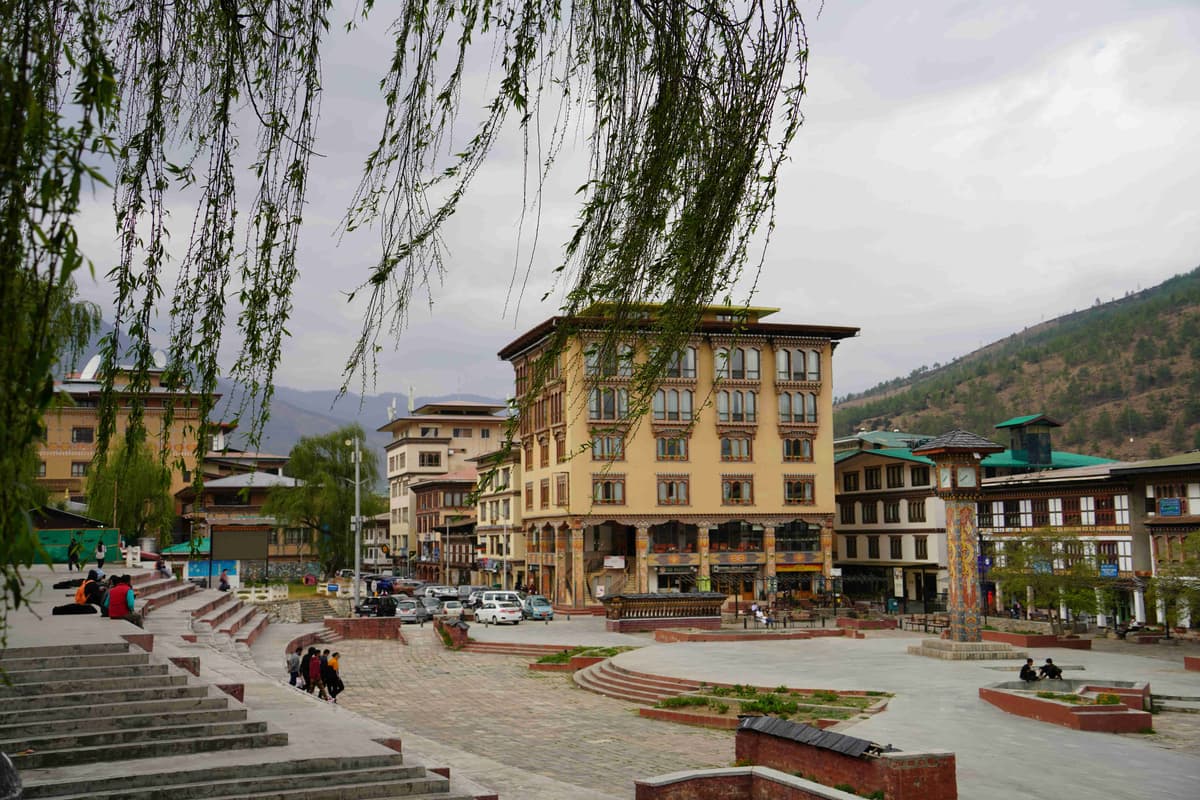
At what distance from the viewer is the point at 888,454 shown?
6925 cm

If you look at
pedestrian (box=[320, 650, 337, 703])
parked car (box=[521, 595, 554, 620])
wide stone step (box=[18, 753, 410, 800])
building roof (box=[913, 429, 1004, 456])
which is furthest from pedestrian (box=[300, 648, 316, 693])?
parked car (box=[521, 595, 554, 620])

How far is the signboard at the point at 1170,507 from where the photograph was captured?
154 feet

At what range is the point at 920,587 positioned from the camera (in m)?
67.6

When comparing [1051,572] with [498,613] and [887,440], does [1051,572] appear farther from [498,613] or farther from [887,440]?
[887,440]

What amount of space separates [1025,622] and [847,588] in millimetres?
23062

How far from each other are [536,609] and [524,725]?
98.2ft

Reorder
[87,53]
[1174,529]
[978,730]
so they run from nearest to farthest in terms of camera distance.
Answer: [87,53]
[978,730]
[1174,529]

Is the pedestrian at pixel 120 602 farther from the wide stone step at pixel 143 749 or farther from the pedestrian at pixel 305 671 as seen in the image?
the wide stone step at pixel 143 749

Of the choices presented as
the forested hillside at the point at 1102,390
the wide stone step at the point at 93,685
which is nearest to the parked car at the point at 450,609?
the wide stone step at the point at 93,685

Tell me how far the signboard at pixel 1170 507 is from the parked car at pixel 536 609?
29578 mm

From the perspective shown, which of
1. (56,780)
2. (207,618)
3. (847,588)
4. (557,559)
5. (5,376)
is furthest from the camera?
(847,588)

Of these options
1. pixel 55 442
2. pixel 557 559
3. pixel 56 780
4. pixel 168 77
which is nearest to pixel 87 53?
pixel 168 77

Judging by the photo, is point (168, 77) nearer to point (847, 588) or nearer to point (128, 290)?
point (128, 290)

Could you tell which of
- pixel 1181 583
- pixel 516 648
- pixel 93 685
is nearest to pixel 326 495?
pixel 516 648
